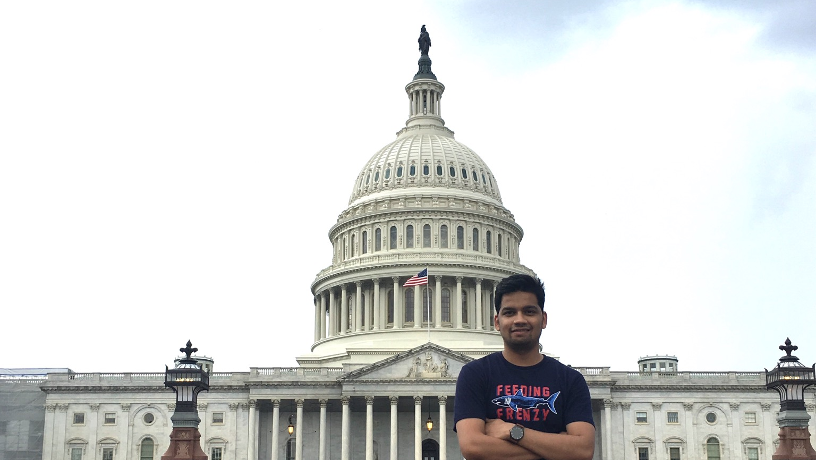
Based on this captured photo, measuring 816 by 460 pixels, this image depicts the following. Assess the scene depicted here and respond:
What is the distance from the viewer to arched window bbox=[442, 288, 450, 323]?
362 feet

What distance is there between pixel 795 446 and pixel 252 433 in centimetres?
5762

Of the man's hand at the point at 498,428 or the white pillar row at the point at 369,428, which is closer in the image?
the man's hand at the point at 498,428

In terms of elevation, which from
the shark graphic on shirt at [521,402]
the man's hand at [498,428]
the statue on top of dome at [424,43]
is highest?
the statue on top of dome at [424,43]

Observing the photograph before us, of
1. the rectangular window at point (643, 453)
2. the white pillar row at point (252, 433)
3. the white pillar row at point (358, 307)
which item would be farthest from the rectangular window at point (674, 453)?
the white pillar row at point (252, 433)

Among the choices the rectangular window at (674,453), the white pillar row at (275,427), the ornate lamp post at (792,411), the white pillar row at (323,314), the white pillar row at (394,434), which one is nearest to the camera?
the ornate lamp post at (792,411)

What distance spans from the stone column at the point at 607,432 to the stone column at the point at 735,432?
36.1 ft

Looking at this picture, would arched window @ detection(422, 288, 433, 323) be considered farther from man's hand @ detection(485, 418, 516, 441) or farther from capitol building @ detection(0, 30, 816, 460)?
man's hand @ detection(485, 418, 516, 441)

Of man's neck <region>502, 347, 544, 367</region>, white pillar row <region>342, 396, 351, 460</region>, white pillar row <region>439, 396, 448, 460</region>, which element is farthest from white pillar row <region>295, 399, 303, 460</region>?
man's neck <region>502, 347, 544, 367</region>

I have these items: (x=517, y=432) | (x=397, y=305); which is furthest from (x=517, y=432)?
(x=397, y=305)

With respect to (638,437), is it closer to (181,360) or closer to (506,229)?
(506,229)

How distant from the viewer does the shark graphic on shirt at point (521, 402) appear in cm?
931

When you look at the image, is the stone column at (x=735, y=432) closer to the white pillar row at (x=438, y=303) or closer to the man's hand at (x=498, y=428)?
the white pillar row at (x=438, y=303)

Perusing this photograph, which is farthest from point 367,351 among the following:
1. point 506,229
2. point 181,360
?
point 181,360

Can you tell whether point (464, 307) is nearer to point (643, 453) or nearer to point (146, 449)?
point (643, 453)
